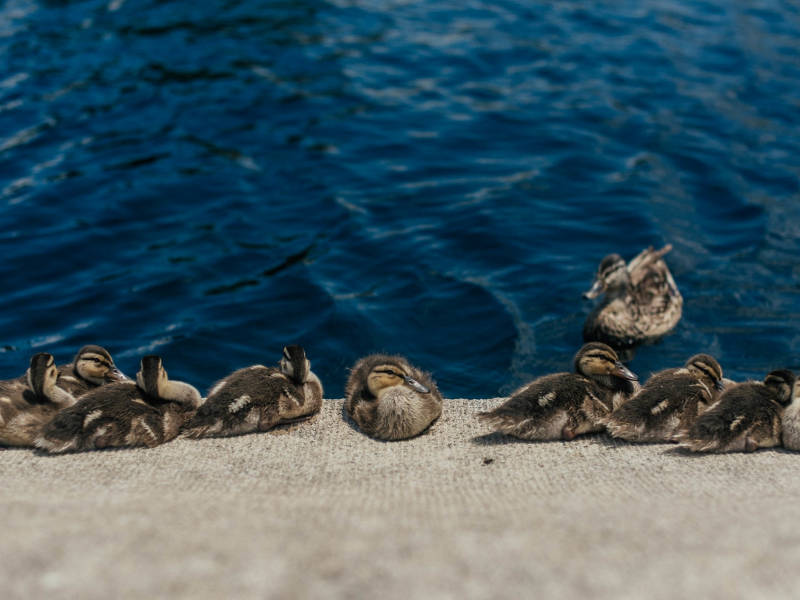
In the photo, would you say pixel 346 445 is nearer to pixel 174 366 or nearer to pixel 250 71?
pixel 174 366

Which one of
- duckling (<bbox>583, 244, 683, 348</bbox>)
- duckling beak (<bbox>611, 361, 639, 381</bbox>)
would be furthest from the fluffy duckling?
duckling (<bbox>583, 244, 683, 348</bbox>)

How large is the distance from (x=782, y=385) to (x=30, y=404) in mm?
4773

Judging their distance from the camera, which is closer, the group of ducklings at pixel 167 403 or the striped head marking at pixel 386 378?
the group of ducklings at pixel 167 403

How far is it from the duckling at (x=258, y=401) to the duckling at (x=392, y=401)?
1.29 ft

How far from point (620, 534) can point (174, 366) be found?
465 cm

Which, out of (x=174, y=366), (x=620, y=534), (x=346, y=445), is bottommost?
(x=174, y=366)

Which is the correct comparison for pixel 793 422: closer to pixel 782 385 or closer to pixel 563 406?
pixel 782 385

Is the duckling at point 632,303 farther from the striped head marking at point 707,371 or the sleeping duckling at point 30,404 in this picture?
the sleeping duckling at point 30,404

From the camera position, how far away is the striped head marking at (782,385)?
4.75m

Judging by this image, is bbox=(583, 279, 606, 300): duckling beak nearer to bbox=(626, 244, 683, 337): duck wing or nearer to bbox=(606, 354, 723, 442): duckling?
bbox=(626, 244, 683, 337): duck wing

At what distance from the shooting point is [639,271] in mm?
7953

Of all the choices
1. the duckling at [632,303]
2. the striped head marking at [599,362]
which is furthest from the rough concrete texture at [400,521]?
the duckling at [632,303]

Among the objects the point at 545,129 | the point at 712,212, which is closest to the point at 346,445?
the point at 712,212

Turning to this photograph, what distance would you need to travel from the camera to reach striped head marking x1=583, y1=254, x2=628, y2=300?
776 cm
